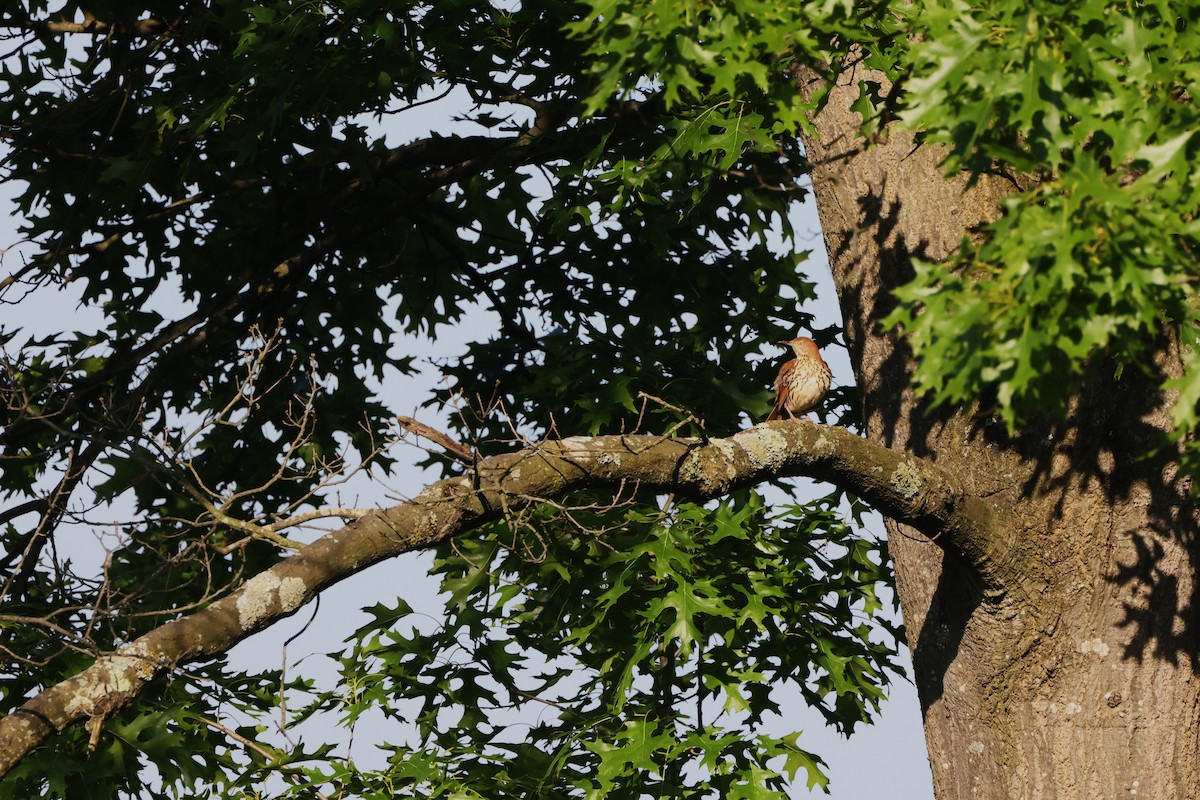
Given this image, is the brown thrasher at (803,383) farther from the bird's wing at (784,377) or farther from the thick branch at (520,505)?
the thick branch at (520,505)

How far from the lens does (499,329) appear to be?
8867 mm

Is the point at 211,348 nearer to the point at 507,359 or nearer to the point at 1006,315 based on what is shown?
the point at 507,359

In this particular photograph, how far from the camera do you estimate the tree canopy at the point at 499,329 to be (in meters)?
4.68

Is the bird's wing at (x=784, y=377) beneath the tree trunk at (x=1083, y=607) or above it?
above

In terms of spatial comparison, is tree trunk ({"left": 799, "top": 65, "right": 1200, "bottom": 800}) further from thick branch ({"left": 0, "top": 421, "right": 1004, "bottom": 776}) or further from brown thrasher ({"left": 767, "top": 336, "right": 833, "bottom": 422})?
brown thrasher ({"left": 767, "top": 336, "right": 833, "bottom": 422})

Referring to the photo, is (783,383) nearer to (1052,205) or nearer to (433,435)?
(433,435)

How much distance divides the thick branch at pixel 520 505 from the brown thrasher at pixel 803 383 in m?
1.67

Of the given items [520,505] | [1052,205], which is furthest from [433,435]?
[1052,205]

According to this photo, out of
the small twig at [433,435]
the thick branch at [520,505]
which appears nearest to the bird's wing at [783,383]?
the thick branch at [520,505]

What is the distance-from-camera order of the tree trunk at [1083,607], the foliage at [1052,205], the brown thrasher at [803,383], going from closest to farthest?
the foliage at [1052,205]
the tree trunk at [1083,607]
the brown thrasher at [803,383]

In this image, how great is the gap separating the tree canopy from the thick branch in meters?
0.02

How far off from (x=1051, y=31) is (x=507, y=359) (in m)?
5.06

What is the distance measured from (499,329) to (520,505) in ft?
12.1

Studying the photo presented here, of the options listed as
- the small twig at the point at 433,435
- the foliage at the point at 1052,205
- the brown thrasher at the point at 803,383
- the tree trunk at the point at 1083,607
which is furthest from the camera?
the brown thrasher at the point at 803,383
